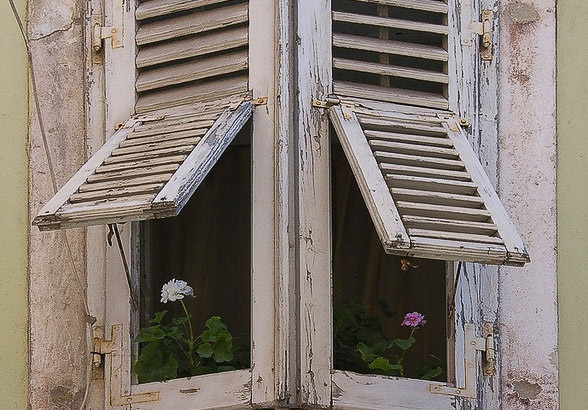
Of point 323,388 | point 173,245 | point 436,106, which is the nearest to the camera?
point 323,388

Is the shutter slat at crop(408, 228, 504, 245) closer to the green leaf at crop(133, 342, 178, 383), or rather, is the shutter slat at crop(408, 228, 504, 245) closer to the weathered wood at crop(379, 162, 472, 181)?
the weathered wood at crop(379, 162, 472, 181)

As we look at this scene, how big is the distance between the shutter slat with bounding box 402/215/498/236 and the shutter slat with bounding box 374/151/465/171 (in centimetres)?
27

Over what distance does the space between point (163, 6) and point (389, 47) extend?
2.34 feet

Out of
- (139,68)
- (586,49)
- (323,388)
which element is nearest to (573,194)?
(586,49)

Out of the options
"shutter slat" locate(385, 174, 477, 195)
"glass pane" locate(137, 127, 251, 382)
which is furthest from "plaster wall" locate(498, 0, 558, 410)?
"glass pane" locate(137, 127, 251, 382)

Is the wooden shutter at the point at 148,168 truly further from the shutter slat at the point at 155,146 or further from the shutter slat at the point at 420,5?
the shutter slat at the point at 420,5

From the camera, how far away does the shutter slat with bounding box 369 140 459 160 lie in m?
4.61

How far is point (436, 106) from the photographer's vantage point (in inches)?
191

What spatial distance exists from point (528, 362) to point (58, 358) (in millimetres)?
1450

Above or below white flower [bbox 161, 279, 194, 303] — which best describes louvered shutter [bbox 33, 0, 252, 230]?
above

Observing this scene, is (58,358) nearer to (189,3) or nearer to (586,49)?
(189,3)

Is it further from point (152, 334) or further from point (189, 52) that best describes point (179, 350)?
point (189, 52)

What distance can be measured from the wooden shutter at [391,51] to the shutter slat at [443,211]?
1.67 ft

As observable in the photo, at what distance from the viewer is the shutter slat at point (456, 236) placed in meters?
4.29
